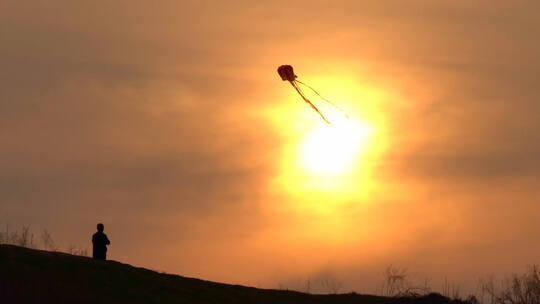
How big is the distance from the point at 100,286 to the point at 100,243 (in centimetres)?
435

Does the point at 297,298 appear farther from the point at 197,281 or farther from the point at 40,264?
the point at 40,264

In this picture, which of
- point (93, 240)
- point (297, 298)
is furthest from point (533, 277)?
point (93, 240)

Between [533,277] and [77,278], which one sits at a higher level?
[533,277]

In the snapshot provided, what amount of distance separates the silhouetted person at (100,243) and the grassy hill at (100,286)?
5.33 feet

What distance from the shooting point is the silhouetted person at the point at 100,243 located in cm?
3922

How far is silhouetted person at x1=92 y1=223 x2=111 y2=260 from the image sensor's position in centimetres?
3922

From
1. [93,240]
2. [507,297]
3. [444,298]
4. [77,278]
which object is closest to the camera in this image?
[77,278]

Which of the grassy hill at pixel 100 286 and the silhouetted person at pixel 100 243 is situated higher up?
the silhouetted person at pixel 100 243

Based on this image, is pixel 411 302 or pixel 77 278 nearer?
pixel 77 278

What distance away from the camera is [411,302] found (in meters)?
41.8

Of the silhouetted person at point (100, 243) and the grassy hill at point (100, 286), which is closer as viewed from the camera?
the grassy hill at point (100, 286)

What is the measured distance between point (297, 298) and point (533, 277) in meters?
12.0

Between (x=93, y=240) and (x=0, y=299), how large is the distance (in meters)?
7.95

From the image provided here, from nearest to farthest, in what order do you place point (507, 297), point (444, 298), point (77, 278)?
point (77, 278) → point (444, 298) → point (507, 297)
